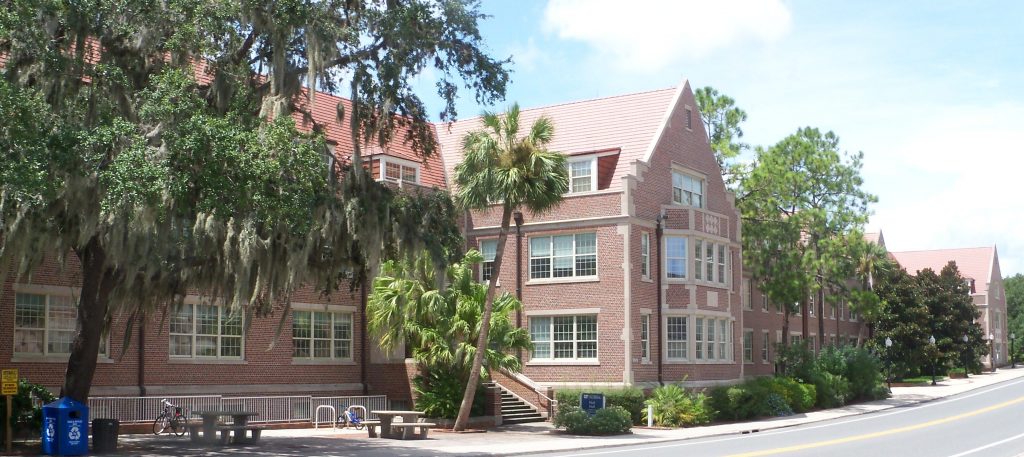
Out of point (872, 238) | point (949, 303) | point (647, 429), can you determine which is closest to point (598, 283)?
point (647, 429)

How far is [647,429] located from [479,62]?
1555 cm

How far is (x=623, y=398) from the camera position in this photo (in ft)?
115

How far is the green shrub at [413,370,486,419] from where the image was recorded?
3209cm

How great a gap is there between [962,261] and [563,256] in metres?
80.8

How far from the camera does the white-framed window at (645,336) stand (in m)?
38.3

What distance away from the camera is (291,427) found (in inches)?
1260

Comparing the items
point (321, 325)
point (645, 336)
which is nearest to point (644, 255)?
point (645, 336)

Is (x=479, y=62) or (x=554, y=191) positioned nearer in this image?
(x=479, y=62)

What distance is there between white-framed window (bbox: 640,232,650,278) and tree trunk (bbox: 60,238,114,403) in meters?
20.9

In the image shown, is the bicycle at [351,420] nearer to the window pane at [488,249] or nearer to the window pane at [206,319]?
the window pane at [206,319]

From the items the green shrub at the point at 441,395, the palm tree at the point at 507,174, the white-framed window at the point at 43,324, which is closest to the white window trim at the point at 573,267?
the green shrub at the point at 441,395

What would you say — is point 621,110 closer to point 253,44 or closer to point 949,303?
point 253,44

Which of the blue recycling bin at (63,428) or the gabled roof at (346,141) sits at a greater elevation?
the gabled roof at (346,141)

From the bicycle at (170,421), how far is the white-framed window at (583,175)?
16808 millimetres
